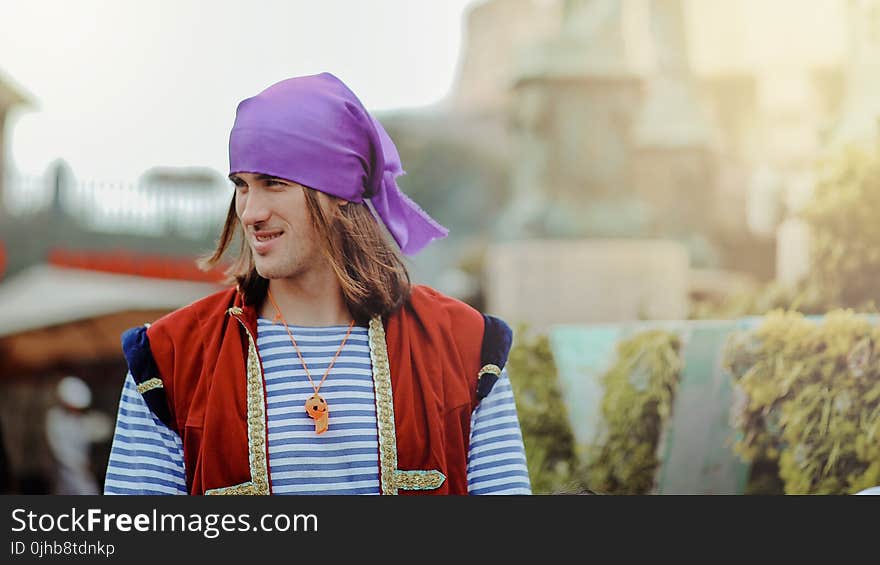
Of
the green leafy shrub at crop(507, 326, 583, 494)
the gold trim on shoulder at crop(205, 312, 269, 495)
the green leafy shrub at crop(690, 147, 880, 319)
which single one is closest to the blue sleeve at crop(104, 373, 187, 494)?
the gold trim on shoulder at crop(205, 312, 269, 495)

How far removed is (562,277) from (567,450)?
0.91 metres

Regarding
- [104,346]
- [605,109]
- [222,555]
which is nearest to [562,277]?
[605,109]

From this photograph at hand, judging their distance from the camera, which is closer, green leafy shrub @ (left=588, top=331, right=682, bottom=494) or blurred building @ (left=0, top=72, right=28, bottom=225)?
green leafy shrub @ (left=588, top=331, right=682, bottom=494)

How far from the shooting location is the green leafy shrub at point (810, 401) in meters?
3.24

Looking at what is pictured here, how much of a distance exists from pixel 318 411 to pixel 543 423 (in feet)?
5.43

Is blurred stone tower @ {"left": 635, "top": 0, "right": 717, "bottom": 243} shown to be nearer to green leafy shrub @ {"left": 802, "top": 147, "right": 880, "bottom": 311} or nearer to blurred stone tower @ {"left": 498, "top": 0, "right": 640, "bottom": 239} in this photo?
blurred stone tower @ {"left": 498, "top": 0, "right": 640, "bottom": 239}

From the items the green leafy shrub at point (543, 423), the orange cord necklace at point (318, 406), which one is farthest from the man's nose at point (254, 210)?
the green leafy shrub at point (543, 423)

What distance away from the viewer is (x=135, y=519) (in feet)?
8.34

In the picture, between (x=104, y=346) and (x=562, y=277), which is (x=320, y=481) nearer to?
(x=562, y=277)

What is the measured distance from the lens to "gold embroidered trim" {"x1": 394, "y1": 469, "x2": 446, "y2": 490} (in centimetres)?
220

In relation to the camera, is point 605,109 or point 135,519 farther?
point 605,109

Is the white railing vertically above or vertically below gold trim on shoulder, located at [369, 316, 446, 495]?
above

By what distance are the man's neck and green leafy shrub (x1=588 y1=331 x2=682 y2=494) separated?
1541mm

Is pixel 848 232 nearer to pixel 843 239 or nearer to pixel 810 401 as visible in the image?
pixel 843 239
